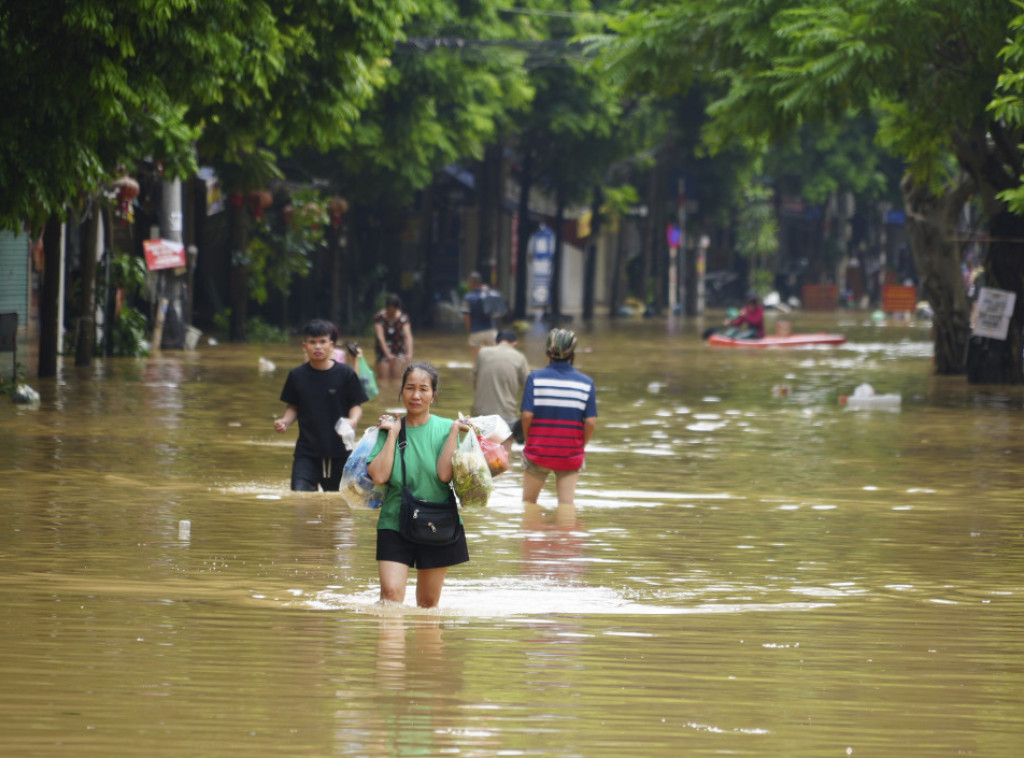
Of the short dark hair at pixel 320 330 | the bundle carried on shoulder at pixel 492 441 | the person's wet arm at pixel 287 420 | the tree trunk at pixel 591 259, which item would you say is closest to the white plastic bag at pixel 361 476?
the bundle carried on shoulder at pixel 492 441

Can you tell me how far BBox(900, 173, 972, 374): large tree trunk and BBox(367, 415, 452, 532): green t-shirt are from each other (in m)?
20.9

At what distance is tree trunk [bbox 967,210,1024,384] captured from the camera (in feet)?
84.1

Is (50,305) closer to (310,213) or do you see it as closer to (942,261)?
(310,213)

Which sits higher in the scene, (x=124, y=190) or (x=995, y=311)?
(x=124, y=190)

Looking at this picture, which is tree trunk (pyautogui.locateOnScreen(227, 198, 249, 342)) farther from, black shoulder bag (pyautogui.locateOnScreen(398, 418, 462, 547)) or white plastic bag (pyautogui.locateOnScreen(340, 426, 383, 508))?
black shoulder bag (pyautogui.locateOnScreen(398, 418, 462, 547))

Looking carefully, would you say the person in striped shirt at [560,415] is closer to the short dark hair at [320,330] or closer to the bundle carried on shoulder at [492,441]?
the short dark hair at [320,330]

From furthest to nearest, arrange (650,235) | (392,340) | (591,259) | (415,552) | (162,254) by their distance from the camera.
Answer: (650,235) → (591,259) → (162,254) → (392,340) → (415,552)

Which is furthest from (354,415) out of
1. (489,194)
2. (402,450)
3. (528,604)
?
(489,194)

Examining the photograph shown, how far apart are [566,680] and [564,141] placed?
4226cm

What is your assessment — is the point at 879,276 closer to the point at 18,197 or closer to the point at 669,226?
the point at 669,226

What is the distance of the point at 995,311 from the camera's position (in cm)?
2572

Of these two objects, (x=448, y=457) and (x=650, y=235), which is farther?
(x=650, y=235)

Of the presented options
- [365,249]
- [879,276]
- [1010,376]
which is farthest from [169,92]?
[879,276]

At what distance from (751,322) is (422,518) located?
108 feet
